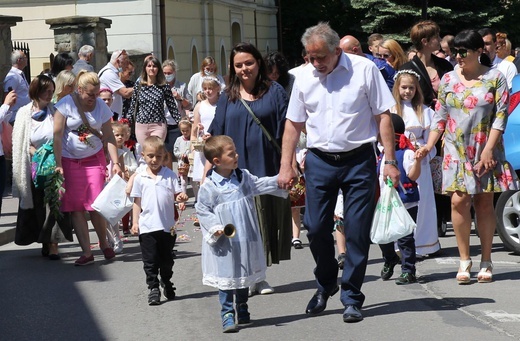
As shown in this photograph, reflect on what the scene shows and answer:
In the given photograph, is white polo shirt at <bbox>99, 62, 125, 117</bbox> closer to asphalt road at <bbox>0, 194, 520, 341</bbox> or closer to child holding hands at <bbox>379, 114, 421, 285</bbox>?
asphalt road at <bbox>0, 194, 520, 341</bbox>

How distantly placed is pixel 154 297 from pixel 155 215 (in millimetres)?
659

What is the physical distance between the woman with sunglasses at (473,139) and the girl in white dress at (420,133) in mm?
822

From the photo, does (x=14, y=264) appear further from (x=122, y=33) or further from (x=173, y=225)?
(x=122, y=33)

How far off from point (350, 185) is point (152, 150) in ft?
6.89

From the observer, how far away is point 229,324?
8.11 m

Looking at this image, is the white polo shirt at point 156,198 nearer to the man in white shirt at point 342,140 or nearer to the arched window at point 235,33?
the man in white shirt at point 342,140

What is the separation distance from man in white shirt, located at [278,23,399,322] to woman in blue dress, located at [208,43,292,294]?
0.79 metres

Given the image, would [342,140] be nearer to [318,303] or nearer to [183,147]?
[318,303]

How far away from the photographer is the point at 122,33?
29.2m

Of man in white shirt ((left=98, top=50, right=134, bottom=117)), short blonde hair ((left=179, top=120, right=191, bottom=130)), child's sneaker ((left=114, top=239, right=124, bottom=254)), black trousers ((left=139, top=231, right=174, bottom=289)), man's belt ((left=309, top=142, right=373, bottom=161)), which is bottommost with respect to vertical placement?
child's sneaker ((left=114, top=239, right=124, bottom=254))

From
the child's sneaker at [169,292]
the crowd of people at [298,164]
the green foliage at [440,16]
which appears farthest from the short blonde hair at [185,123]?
the green foliage at [440,16]

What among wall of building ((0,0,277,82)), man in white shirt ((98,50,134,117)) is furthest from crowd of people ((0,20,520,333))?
wall of building ((0,0,277,82))

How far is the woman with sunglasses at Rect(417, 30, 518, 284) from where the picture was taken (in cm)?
951

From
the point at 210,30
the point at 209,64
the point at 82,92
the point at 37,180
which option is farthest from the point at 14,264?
the point at 210,30
